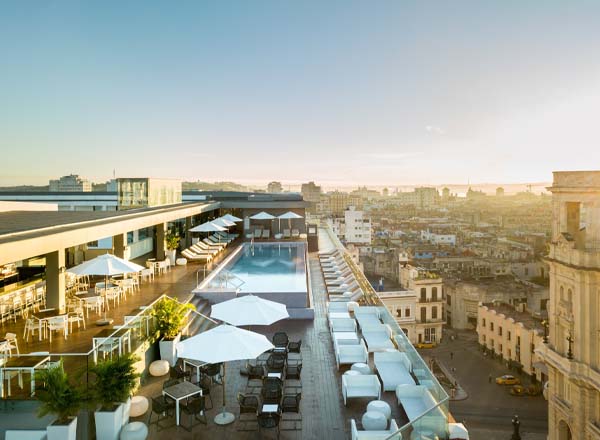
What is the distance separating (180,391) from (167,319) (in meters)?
2.34

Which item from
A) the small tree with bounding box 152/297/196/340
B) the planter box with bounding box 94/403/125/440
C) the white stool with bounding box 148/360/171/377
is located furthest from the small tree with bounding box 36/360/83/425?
→ the small tree with bounding box 152/297/196/340

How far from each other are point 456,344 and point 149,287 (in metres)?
43.3

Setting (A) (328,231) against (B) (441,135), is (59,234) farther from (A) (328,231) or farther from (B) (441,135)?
(B) (441,135)

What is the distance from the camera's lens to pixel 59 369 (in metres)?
5.56

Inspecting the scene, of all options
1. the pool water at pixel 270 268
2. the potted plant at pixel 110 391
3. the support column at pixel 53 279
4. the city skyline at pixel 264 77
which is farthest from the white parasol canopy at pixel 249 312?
the city skyline at pixel 264 77

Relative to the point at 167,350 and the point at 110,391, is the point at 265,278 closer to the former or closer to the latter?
the point at 167,350

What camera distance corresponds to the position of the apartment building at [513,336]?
1555 inches

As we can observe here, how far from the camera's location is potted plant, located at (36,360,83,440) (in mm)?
5445

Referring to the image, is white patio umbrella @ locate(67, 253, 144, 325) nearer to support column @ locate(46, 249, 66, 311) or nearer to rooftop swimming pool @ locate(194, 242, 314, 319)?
support column @ locate(46, 249, 66, 311)

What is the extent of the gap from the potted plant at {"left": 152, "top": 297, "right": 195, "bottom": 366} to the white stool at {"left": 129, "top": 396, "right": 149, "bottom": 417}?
1.86 m

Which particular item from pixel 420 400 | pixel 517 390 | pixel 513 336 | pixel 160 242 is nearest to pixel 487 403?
pixel 517 390

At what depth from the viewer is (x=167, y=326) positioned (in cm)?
884

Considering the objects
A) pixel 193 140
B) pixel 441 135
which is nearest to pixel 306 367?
pixel 193 140

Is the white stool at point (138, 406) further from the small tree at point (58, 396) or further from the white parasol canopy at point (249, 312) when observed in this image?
the white parasol canopy at point (249, 312)
